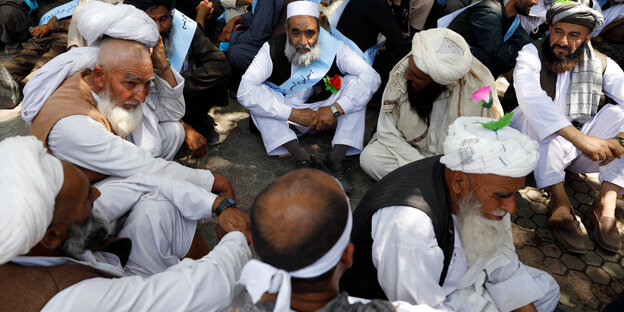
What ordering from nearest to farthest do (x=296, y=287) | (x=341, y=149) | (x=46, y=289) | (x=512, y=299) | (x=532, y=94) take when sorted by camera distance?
(x=296, y=287) < (x=46, y=289) < (x=512, y=299) < (x=532, y=94) < (x=341, y=149)

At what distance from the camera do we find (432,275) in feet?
6.28

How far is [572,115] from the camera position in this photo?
3508 millimetres

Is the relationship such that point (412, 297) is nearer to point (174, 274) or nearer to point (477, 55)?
point (174, 274)

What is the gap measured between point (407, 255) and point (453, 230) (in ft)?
1.20

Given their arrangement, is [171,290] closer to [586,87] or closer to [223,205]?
[223,205]

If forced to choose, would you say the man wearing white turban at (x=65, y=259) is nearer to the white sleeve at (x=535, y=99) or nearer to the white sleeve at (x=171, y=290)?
the white sleeve at (x=171, y=290)

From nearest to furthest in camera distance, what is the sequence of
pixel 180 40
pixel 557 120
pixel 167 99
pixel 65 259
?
pixel 65 259 < pixel 557 120 < pixel 167 99 < pixel 180 40

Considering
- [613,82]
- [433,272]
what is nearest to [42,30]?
[433,272]

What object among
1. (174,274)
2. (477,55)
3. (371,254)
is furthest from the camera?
(477,55)

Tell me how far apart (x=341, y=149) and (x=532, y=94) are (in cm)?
172

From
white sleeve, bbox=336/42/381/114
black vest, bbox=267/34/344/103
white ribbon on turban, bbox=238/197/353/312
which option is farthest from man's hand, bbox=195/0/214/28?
white ribbon on turban, bbox=238/197/353/312

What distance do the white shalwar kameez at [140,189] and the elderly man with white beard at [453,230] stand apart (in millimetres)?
1042

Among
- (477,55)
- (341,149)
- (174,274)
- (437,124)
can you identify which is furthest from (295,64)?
(174,274)

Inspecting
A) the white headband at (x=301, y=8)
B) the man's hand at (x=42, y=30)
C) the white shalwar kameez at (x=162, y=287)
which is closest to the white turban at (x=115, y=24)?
the white headband at (x=301, y=8)
